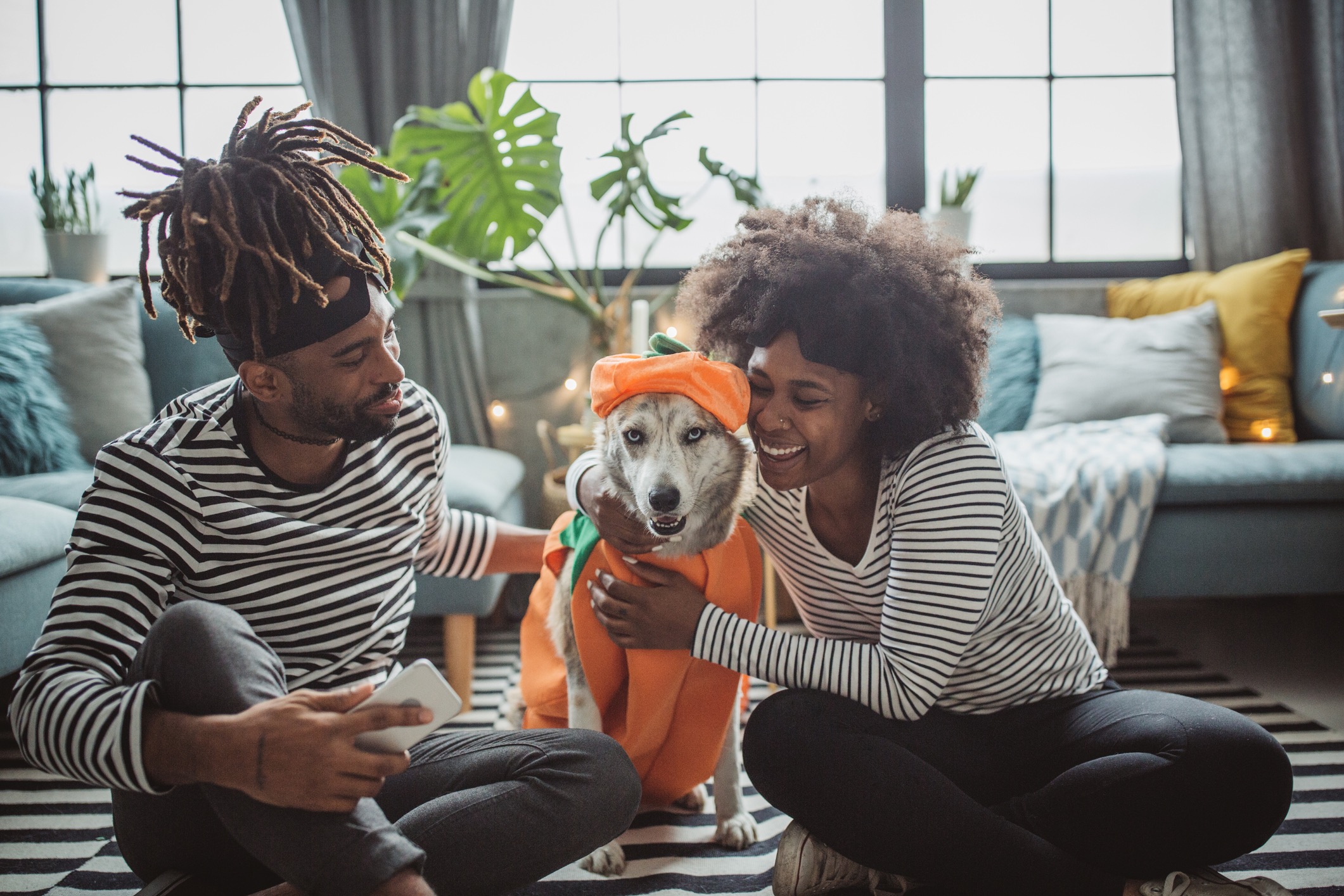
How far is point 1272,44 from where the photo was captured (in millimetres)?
3205

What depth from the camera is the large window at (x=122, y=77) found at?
343 cm

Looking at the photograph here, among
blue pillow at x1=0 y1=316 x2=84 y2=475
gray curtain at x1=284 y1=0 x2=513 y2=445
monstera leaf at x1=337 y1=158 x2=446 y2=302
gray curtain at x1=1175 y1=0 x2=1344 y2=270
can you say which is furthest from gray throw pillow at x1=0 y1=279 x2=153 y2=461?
gray curtain at x1=1175 y1=0 x2=1344 y2=270

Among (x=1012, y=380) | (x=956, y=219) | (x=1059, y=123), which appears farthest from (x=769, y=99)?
(x=1012, y=380)

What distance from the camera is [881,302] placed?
128 centimetres

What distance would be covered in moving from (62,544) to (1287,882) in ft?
7.84

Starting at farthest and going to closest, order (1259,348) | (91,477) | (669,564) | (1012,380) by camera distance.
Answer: (1012,380)
(1259,348)
(91,477)
(669,564)

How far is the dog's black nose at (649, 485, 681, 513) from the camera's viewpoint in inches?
52.1

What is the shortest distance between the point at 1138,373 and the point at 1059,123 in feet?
4.57

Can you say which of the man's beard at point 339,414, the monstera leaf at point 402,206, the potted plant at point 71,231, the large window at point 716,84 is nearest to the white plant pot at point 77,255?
the potted plant at point 71,231

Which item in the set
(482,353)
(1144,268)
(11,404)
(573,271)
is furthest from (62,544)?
(1144,268)

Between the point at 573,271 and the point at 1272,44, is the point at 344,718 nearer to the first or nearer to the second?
the point at 573,271

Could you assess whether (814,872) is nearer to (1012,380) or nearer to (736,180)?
(1012,380)

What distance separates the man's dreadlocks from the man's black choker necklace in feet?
0.35

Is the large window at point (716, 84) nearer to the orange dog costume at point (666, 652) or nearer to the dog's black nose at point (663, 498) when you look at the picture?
the orange dog costume at point (666, 652)
